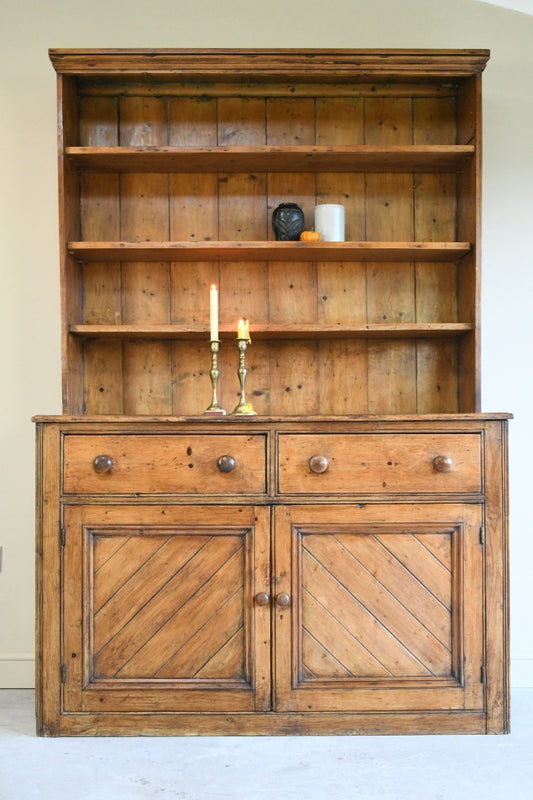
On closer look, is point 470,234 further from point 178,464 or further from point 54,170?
point 54,170

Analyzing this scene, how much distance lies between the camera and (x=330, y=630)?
7.28 ft

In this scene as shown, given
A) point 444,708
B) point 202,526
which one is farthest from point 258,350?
point 444,708

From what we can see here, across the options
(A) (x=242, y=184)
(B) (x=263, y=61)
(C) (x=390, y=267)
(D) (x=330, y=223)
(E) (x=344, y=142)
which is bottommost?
(C) (x=390, y=267)

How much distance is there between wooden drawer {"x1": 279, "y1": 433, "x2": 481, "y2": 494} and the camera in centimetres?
223

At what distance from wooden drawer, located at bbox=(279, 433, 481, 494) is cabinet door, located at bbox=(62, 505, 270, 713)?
0.18m

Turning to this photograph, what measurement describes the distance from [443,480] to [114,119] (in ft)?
5.81

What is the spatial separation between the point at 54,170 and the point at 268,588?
1751 mm

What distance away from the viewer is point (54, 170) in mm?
2771

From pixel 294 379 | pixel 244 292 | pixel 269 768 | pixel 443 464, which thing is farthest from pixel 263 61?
pixel 269 768

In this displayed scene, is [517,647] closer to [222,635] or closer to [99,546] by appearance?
[222,635]

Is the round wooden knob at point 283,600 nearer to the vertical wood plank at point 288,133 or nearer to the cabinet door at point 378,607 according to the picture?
the cabinet door at point 378,607

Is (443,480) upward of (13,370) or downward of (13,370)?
downward

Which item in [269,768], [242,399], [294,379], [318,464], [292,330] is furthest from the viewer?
[294,379]

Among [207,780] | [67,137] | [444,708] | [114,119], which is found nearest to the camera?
[207,780]
